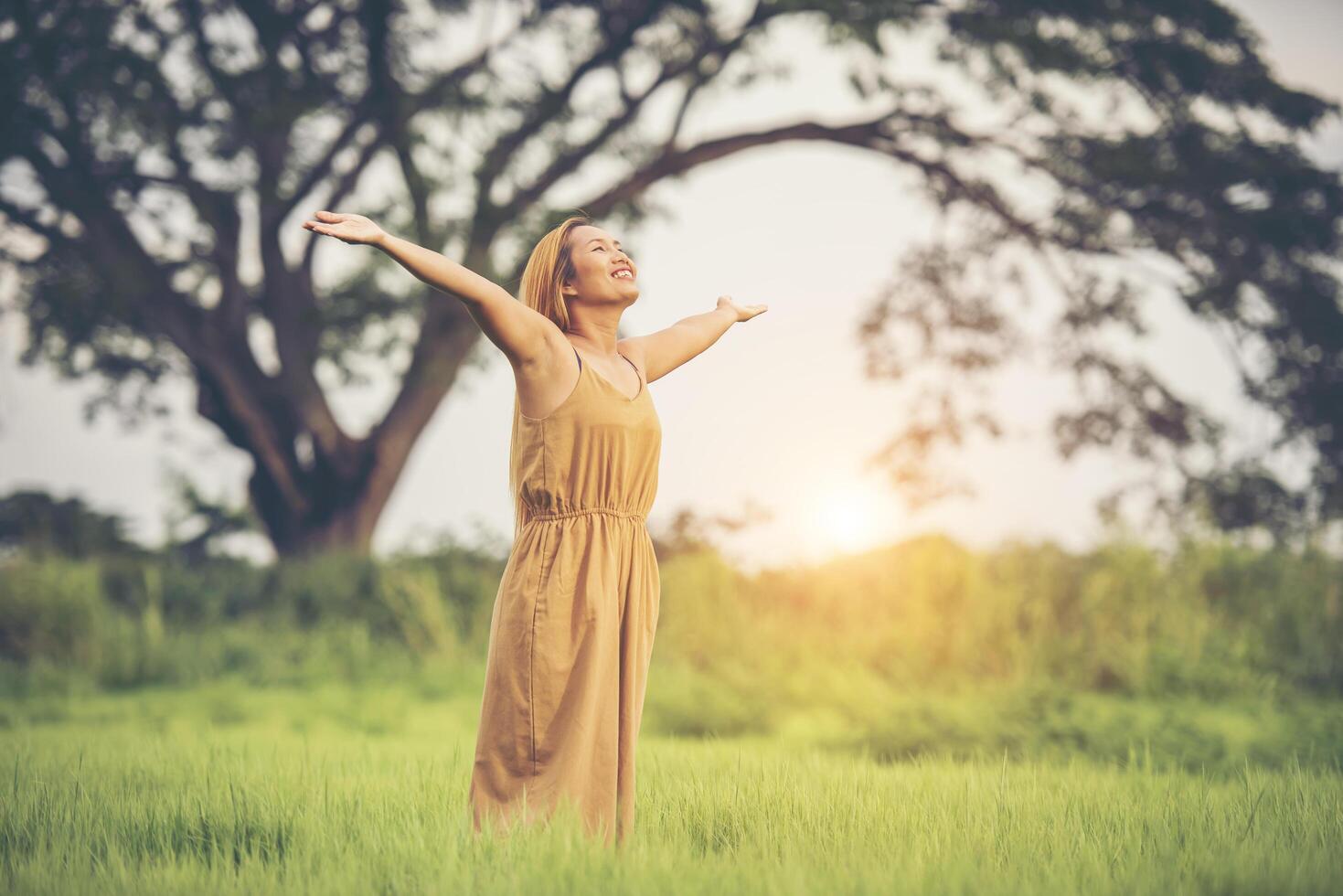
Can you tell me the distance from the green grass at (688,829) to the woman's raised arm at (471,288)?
4.02ft

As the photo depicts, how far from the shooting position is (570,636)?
10.2 ft

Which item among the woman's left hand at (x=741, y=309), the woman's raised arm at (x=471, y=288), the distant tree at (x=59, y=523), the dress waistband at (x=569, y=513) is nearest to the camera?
the woman's raised arm at (x=471, y=288)

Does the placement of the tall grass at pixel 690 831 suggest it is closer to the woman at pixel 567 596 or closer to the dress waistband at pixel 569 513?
the woman at pixel 567 596

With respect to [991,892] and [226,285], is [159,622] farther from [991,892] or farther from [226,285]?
[991,892]

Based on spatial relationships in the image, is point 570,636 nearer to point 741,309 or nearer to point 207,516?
point 741,309

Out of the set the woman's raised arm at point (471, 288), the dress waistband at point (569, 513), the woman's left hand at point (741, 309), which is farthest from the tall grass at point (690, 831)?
the woman's left hand at point (741, 309)

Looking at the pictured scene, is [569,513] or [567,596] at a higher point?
[569,513]

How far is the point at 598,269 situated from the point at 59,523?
53.7ft

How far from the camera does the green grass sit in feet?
9.30

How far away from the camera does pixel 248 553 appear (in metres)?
12.6

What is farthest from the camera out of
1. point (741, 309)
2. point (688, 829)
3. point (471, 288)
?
point (741, 309)

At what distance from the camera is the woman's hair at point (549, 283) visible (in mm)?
3311

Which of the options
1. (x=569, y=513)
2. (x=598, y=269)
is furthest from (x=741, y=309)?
(x=569, y=513)

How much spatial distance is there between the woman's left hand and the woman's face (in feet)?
2.72
